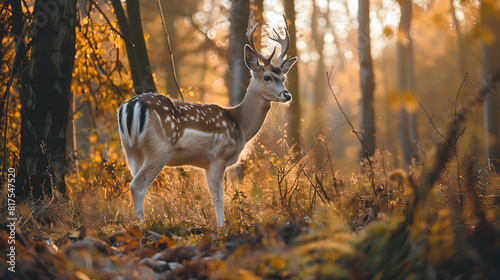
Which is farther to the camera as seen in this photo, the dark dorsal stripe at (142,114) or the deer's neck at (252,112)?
the deer's neck at (252,112)

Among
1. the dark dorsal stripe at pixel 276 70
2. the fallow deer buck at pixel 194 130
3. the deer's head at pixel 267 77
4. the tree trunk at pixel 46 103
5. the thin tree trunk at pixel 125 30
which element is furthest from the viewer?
the thin tree trunk at pixel 125 30

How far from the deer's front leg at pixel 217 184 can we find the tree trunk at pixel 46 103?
6.04 feet

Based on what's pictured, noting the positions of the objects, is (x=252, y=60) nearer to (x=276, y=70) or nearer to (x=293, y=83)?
(x=276, y=70)

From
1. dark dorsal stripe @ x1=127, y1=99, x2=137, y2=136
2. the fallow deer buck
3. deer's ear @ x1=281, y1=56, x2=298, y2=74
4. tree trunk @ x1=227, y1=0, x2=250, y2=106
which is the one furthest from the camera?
tree trunk @ x1=227, y1=0, x2=250, y2=106

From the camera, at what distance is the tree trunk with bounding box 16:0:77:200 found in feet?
21.9

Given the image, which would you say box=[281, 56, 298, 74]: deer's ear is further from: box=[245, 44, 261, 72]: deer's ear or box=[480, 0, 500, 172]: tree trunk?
box=[480, 0, 500, 172]: tree trunk

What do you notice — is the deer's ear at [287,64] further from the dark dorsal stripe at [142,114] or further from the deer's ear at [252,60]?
the dark dorsal stripe at [142,114]

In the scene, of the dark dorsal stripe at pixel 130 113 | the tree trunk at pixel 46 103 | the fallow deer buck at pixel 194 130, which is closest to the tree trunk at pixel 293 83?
the fallow deer buck at pixel 194 130

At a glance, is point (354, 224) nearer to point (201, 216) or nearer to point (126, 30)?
point (201, 216)

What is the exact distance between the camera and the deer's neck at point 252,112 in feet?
24.9

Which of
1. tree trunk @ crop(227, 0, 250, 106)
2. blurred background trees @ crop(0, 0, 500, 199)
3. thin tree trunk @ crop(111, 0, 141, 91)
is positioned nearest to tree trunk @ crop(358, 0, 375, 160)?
blurred background trees @ crop(0, 0, 500, 199)

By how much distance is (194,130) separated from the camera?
659 cm

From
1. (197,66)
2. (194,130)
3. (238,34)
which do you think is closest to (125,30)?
(238,34)

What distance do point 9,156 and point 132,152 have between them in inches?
111
